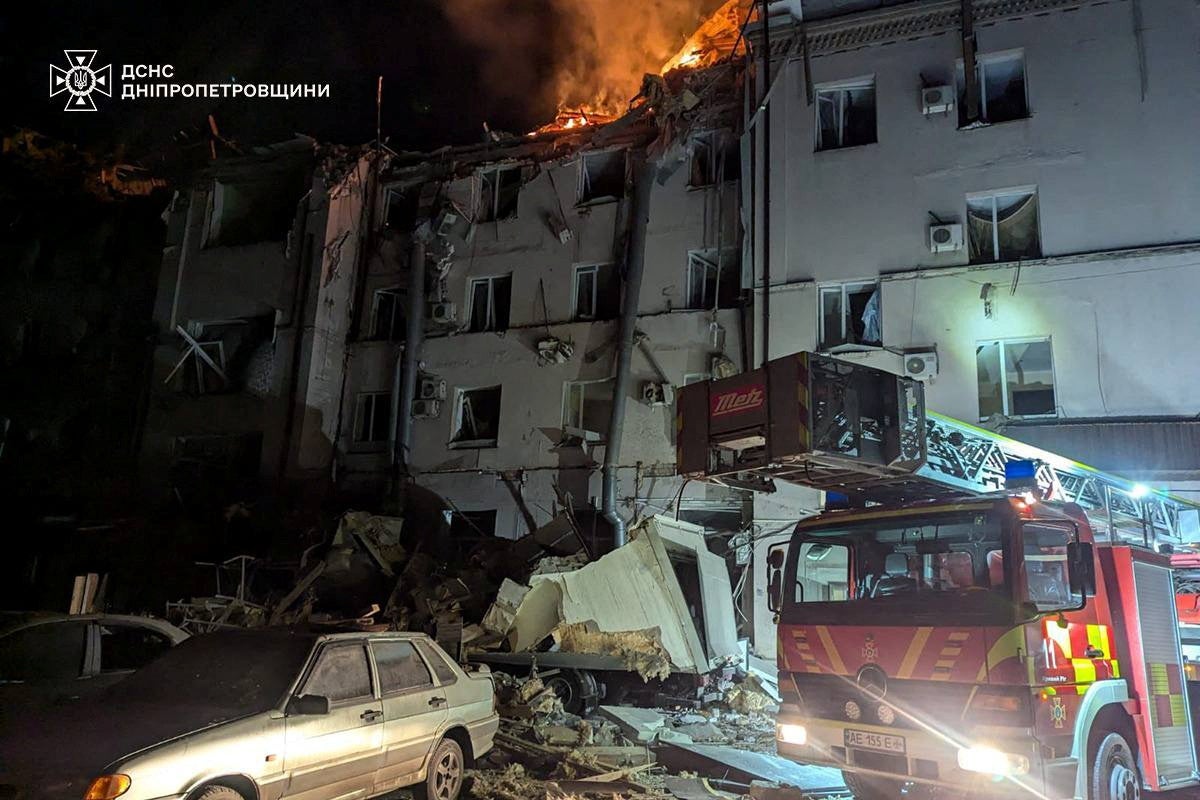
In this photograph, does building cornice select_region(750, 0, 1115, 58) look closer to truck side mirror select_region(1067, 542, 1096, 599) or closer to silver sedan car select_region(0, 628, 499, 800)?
truck side mirror select_region(1067, 542, 1096, 599)

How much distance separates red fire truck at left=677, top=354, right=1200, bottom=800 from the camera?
5.51 m

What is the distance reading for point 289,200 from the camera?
20984 millimetres

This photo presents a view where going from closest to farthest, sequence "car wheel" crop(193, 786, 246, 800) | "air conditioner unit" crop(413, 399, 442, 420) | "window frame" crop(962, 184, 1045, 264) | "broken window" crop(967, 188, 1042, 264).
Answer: "car wheel" crop(193, 786, 246, 800) < "window frame" crop(962, 184, 1045, 264) < "broken window" crop(967, 188, 1042, 264) < "air conditioner unit" crop(413, 399, 442, 420)

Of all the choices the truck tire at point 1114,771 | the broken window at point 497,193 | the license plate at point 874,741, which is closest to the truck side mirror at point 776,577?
the license plate at point 874,741

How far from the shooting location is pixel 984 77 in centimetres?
1518

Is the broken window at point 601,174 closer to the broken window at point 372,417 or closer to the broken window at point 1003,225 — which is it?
the broken window at point 372,417

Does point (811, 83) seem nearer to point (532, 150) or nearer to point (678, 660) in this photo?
point (532, 150)

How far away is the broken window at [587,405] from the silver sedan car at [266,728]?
32.5ft

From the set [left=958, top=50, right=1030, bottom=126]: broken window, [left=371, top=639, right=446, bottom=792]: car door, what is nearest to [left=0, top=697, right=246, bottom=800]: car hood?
[left=371, top=639, right=446, bottom=792]: car door

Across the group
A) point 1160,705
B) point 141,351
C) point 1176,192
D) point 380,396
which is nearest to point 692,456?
point 1160,705

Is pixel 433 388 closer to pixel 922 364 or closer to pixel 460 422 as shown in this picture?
pixel 460 422

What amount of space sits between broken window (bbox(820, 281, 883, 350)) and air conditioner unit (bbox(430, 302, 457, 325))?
8.39m

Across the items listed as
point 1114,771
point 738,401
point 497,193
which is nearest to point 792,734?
point 1114,771

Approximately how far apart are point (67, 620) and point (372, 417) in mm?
12153
